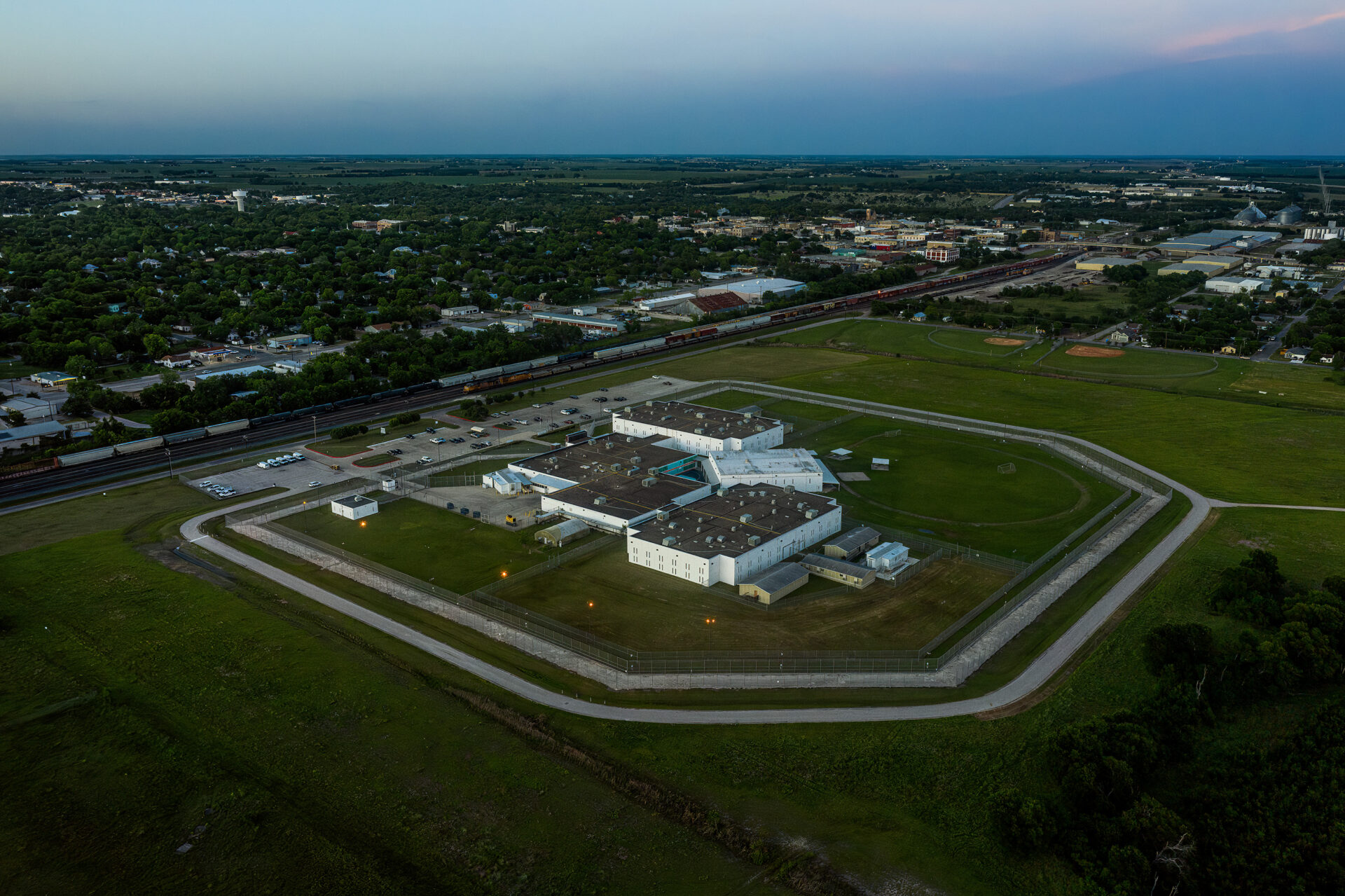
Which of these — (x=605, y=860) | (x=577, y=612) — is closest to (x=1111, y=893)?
(x=605, y=860)

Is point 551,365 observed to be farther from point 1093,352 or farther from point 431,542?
point 1093,352

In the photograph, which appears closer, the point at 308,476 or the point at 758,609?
the point at 758,609

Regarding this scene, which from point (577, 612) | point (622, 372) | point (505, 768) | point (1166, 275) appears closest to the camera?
point (505, 768)

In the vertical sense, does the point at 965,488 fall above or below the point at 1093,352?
below

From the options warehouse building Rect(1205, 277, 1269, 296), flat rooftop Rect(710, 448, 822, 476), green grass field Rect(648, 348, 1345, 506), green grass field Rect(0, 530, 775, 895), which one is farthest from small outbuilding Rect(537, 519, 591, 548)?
warehouse building Rect(1205, 277, 1269, 296)

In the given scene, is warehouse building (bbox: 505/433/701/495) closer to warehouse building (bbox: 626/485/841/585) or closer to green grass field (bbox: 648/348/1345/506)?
warehouse building (bbox: 626/485/841/585)

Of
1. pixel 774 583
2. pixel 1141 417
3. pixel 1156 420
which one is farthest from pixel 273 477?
pixel 1156 420

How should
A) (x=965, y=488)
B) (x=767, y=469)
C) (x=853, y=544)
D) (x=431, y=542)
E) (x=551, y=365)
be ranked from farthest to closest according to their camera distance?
(x=551, y=365)
(x=965, y=488)
(x=767, y=469)
(x=431, y=542)
(x=853, y=544)

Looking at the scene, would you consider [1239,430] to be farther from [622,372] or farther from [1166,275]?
[1166,275]
